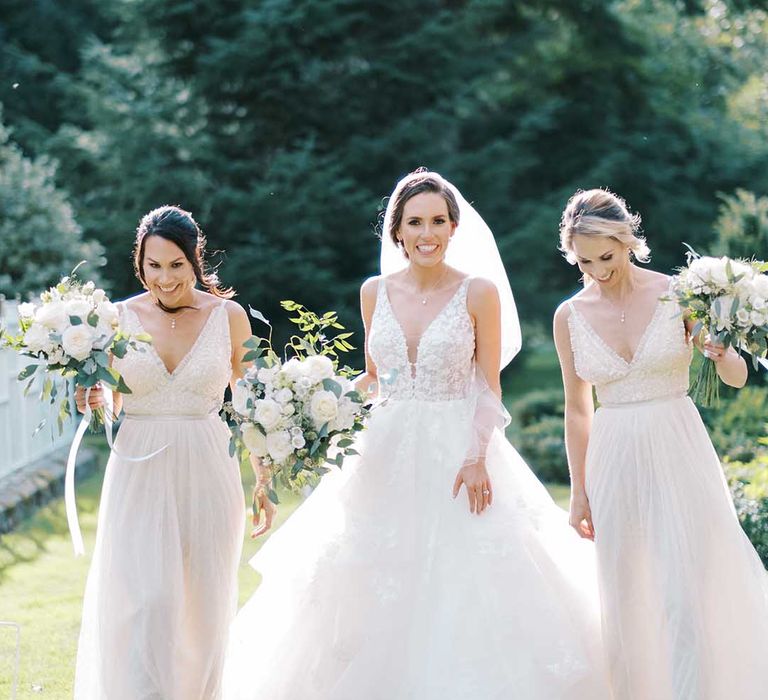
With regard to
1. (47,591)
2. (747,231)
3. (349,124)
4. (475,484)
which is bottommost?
(47,591)

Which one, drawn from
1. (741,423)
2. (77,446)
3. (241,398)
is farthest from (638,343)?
(741,423)

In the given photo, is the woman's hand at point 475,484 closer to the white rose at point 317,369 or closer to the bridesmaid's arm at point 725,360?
the white rose at point 317,369

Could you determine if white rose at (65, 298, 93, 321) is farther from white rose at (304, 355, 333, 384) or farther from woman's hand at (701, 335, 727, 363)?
woman's hand at (701, 335, 727, 363)

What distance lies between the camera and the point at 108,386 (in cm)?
520

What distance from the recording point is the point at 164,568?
5.24 metres

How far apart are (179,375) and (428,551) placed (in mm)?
1327

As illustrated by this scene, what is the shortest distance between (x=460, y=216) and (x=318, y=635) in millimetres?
2033

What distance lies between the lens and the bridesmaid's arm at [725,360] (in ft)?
16.3

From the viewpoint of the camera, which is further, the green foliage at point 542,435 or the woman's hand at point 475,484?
the green foliage at point 542,435

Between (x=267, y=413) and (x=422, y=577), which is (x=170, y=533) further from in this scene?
(x=422, y=577)

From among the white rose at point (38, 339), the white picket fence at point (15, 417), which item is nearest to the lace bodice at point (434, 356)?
the white rose at point (38, 339)

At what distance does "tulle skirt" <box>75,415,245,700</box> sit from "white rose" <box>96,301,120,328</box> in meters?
0.51

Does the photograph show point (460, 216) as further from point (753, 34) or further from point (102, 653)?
point (753, 34)

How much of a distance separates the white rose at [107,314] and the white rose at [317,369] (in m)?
0.82
